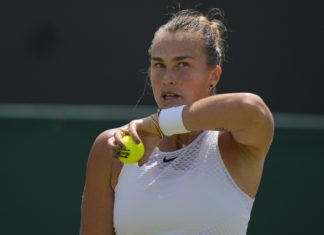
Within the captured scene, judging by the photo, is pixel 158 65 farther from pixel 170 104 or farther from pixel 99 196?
pixel 99 196

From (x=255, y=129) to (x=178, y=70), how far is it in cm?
34

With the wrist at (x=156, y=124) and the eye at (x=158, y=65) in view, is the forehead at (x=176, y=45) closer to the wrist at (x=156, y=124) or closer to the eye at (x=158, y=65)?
the eye at (x=158, y=65)

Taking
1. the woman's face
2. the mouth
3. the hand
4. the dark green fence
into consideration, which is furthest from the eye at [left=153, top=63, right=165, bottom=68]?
the dark green fence

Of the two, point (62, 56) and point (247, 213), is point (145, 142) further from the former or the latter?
point (62, 56)

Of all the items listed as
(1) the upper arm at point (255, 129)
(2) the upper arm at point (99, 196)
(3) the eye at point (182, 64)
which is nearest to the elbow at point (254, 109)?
(1) the upper arm at point (255, 129)

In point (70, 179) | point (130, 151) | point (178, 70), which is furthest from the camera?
point (70, 179)

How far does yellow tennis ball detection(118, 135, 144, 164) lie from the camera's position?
7.53ft

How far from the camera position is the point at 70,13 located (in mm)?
5156

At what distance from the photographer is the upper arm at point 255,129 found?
7.63 ft

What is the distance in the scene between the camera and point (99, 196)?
252cm

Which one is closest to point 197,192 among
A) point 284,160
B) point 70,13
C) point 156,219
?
point 156,219

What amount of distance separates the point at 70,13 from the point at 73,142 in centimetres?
82

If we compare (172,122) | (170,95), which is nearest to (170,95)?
(170,95)

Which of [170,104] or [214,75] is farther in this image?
[214,75]
